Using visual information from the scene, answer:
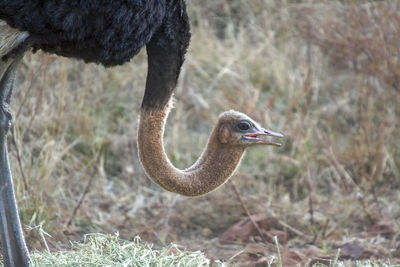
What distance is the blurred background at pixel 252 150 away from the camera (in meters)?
5.93

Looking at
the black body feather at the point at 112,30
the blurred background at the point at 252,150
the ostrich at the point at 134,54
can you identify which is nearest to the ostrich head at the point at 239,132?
the ostrich at the point at 134,54

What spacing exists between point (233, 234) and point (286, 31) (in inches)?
132

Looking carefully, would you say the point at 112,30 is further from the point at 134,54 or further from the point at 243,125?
the point at 243,125

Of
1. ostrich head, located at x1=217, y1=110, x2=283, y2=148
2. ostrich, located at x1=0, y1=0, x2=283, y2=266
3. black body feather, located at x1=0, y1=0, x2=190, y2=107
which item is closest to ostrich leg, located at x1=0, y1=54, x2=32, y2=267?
ostrich, located at x1=0, y1=0, x2=283, y2=266

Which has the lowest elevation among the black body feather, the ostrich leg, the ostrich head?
the ostrich leg

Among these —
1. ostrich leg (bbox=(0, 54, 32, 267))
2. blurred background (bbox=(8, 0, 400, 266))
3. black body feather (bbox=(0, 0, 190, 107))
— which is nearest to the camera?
black body feather (bbox=(0, 0, 190, 107))

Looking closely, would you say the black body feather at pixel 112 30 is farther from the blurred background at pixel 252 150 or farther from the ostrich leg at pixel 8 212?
the blurred background at pixel 252 150

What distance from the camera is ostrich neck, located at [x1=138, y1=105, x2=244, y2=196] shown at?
4.28 metres

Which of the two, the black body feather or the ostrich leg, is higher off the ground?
the black body feather

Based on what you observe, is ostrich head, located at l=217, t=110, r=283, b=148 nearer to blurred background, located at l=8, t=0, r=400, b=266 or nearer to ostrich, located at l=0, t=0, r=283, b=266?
ostrich, located at l=0, t=0, r=283, b=266

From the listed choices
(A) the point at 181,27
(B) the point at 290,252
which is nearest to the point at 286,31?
(B) the point at 290,252

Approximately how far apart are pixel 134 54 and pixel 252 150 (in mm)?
3501

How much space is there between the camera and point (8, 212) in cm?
428

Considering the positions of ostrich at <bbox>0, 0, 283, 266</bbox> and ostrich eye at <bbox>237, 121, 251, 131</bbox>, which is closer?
ostrich at <bbox>0, 0, 283, 266</bbox>
